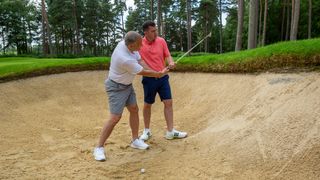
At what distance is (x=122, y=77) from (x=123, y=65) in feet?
0.88

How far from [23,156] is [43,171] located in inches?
42.4

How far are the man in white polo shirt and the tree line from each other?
3408 centimetres

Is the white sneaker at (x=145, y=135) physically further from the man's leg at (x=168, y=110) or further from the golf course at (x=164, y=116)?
the man's leg at (x=168, y=110)

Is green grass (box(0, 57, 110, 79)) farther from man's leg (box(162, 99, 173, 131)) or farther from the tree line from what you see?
the tree line

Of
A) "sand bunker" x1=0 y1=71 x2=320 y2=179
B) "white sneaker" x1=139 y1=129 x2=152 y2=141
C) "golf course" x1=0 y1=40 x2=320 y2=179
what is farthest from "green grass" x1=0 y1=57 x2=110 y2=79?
"white sneaker" x1=139 y1=129 x2=152 y2=141

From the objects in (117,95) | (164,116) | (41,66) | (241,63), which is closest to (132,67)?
(117,95)

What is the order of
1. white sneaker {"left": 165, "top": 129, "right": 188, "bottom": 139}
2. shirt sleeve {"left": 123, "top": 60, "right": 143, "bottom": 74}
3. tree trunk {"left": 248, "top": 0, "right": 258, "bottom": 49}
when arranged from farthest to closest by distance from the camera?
tree trunk {"left": 248, "top": 0, "right": 258, "bottom": 49} → white sneaker {"left": 165, "top": 129, "right": 188, "bottom": 139} → shirt sleeve {"left": 123, "top": 60, "right": 143, "bottom": 74}

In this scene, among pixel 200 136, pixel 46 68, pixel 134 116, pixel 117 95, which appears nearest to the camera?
pixel 117 95

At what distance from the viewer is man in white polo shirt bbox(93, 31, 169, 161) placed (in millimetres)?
6242

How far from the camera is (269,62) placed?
9016mm

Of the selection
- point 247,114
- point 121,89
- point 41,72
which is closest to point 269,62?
point 247,114

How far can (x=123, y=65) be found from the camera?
6238 millimetres

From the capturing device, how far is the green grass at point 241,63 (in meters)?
8.34

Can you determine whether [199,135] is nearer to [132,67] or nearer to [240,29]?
[132,67]
